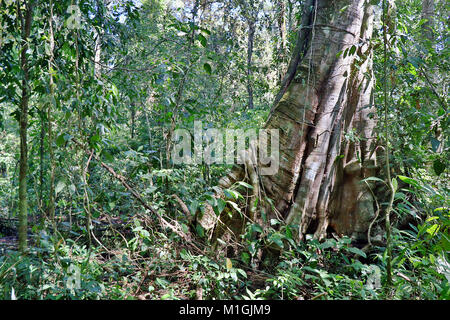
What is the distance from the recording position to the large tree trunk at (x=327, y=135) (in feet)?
8.84

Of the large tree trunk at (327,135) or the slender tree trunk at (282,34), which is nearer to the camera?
the large tree trunk at (327,135)

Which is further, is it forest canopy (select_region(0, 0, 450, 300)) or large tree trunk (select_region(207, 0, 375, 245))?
large tree trunk (select_region(207, 0, 375, 245))

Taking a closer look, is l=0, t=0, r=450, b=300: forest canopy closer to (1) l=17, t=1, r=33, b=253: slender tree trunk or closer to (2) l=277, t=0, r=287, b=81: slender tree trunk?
(1) l=17, t=1, r=33, b=253: slender tree trunk

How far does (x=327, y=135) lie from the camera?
2.79m

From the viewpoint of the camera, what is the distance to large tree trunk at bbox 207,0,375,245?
106 inches

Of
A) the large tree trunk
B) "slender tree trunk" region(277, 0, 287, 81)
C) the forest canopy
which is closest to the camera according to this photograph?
the forest canopy

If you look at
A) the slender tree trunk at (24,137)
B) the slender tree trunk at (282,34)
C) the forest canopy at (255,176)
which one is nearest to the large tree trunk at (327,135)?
the forest canopy at (255,176)

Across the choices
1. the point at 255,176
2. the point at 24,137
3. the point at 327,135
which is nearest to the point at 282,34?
the point at 327,135

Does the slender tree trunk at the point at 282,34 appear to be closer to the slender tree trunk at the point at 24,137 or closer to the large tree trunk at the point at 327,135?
the large tree trunk at the point at 327,135

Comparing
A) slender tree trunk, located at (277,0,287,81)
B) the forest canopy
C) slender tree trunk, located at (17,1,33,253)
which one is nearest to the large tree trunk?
the forest canopy

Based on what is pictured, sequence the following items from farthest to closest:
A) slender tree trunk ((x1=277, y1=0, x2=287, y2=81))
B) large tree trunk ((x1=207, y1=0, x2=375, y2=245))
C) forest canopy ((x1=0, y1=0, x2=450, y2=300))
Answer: slender tree trunk ((x1=277, y1=0, x2=287, y2=81)) → large tree trunk ((x1=207, y1=0, x2=375, y2=245)) → forest canopy ((x1=0, y1=0, x2=450, y2=300))

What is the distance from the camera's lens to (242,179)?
2.65 meters

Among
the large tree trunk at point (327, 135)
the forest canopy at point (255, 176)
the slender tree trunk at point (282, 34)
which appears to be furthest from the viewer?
the slender tree trunk at point (282, 34)
